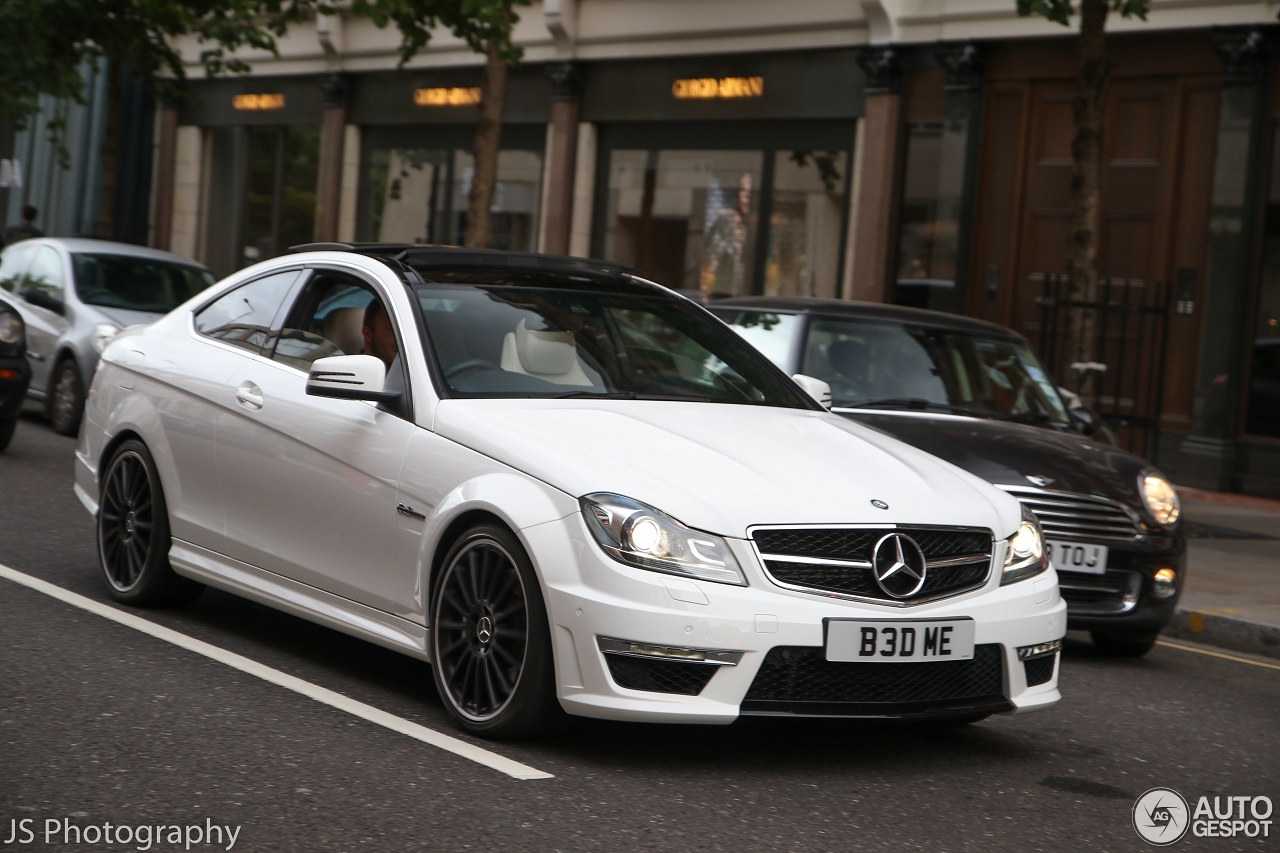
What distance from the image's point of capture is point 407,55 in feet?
58.8

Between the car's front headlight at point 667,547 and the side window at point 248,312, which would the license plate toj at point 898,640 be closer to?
the car's front headlight at point 667,547

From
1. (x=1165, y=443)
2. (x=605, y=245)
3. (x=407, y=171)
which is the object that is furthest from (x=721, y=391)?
(x=407, y=171)

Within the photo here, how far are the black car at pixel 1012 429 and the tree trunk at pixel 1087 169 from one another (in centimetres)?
318

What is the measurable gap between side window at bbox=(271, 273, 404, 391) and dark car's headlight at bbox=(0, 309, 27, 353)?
6.17 m

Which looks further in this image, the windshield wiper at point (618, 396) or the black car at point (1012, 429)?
the black car at point (1012, 429)

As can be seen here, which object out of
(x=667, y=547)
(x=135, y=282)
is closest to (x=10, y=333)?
(x=135, y=282)

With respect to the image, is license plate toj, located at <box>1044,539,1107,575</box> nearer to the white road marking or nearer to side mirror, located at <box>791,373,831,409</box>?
side mirror, located at <box>791,373,831,409</box>

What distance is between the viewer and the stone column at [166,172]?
3133 centimetres

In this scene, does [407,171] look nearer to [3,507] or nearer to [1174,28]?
[1174,28]

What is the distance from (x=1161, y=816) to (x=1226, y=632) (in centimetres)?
416

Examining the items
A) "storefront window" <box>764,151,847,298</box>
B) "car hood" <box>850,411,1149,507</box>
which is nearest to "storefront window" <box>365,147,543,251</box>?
"storefront window" <box>764,151,847,298</box>

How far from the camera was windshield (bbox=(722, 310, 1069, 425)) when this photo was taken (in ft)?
28.4

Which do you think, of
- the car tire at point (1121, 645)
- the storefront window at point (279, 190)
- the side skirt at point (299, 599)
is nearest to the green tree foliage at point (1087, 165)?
the car tire at point (1121, 645)

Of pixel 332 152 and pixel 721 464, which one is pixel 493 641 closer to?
pixel 721 464
